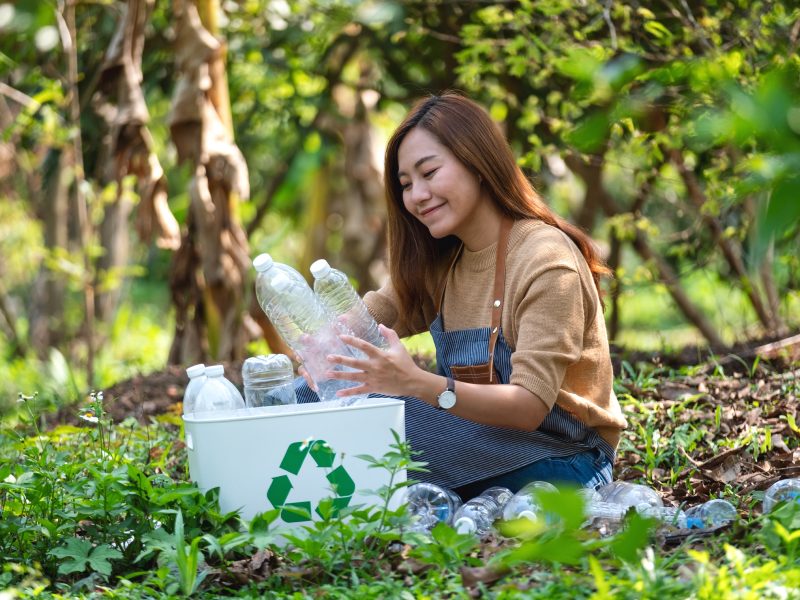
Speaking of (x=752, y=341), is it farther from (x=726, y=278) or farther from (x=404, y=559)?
(x=404, y=559)

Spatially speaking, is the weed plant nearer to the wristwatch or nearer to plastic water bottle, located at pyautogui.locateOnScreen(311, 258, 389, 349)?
the wristwatch

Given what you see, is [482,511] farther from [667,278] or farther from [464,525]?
[667,278]

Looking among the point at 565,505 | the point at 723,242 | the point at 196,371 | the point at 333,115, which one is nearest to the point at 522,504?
the point at 196,371

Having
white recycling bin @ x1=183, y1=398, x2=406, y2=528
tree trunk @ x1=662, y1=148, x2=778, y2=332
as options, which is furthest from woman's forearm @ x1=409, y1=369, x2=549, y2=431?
tree trunk @ x1=662, y1=148, x2=778, y2=332

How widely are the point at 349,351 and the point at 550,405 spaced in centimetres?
74

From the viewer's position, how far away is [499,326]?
3238mm

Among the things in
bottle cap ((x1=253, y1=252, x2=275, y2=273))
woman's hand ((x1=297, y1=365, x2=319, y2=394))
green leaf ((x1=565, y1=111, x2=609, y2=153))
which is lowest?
woman's hand ((x1=297, y1=365, x2=319, y2=394))

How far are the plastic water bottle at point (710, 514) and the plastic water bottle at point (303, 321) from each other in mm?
1060

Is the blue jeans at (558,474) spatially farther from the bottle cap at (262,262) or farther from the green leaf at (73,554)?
the green leaf at (73,554)

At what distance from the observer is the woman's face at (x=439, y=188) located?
3.30 meters

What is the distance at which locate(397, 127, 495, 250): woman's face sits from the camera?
3301 millimetres

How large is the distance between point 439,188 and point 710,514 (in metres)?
1.31

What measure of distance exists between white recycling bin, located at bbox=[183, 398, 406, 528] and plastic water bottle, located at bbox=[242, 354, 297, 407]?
1.86ft

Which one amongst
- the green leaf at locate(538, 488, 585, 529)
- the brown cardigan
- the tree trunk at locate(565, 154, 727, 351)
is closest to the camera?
the green leaf at locate(538, 488, 585, 529)
